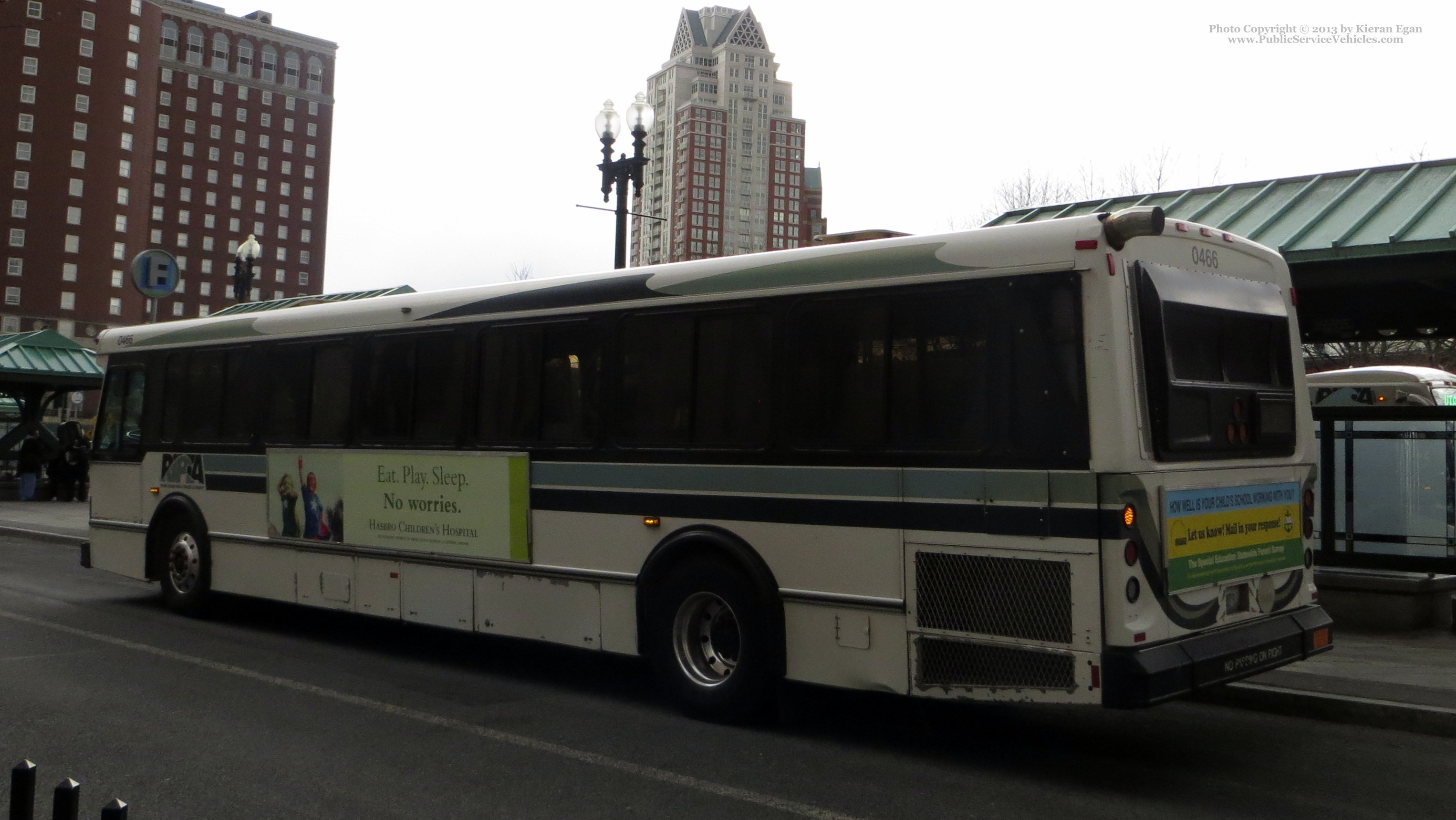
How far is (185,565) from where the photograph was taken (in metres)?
11.6

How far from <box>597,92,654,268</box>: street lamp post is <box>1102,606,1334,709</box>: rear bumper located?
1038cm

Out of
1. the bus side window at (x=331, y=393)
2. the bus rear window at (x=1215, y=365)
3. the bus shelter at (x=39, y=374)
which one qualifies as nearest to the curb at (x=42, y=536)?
the bus shelter at (x=39, y=374)

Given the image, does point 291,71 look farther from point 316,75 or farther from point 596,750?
point 596,750

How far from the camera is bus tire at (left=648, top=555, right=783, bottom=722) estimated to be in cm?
714

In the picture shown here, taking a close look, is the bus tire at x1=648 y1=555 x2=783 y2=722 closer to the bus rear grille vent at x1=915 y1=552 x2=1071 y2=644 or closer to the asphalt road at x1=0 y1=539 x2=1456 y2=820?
the asphalt road at x1=0 y1=539 x2=1456 y2=820

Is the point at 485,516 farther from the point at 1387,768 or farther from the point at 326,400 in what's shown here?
the point at 1387,768

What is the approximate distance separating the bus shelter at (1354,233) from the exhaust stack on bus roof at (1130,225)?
3.30 m

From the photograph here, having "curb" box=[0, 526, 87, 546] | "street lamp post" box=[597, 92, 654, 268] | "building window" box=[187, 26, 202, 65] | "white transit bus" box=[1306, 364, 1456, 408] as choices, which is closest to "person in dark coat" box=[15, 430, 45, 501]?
"curb" box=[0, 526, 87, 546]

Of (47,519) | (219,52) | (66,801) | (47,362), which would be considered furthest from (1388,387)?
(219,52)

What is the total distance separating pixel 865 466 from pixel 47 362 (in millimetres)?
26299

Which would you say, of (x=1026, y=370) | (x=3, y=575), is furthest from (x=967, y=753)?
(x=3, y=575)

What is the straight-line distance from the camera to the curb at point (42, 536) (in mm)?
19141

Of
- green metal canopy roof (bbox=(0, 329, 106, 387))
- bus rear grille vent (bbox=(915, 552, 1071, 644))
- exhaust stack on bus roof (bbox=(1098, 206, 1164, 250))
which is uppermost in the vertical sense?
green metal canopy roof (bbox=(0, 329, 106, 387))

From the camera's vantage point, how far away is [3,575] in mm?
14766
